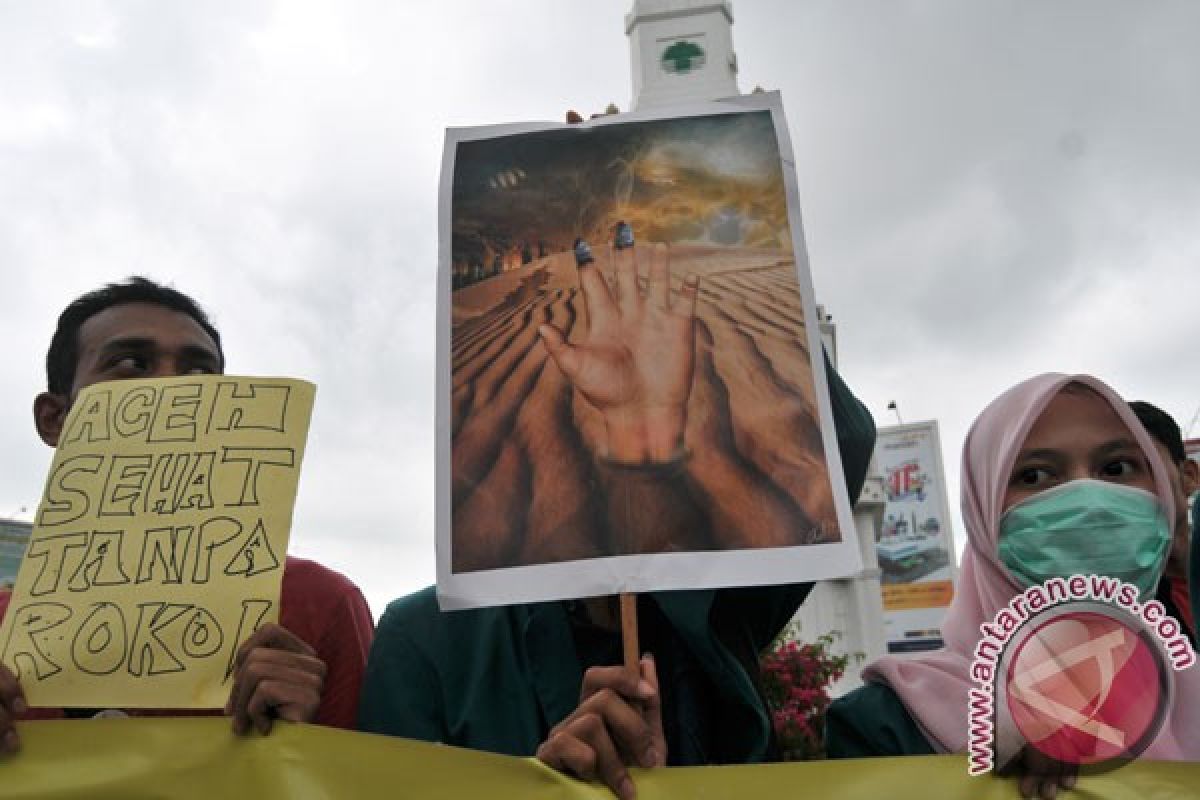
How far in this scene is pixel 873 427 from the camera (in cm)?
159

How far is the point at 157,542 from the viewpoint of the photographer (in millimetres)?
1313

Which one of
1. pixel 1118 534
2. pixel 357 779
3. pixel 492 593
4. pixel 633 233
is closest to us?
pixel 357 779

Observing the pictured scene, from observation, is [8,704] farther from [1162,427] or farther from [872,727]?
[1162,427]

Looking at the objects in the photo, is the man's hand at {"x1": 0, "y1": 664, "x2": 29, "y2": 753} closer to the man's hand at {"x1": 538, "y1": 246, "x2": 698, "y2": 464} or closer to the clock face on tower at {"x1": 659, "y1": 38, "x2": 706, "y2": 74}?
the man's hand at {"x1": 538, "y1": 246, "x2": 698, "y2": 464}

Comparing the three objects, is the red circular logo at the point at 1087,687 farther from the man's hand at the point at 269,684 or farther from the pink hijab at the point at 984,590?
the man's hand at the point at 269,684

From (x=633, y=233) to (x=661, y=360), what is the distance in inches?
9.3

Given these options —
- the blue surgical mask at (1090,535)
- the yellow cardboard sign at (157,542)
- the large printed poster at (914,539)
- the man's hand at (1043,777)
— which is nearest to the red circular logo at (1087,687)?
the man's hand at (1043,777)

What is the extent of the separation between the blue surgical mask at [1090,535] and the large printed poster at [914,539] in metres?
34.2

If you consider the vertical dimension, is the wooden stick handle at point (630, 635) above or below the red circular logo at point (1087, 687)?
above

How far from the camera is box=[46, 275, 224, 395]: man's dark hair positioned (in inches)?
77.7

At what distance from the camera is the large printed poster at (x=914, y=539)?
1385 inches

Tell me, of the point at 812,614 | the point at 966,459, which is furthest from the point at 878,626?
the point at 966,459

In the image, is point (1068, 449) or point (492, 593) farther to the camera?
point (1068, 449)

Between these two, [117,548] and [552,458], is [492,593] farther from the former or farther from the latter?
[117,548]
